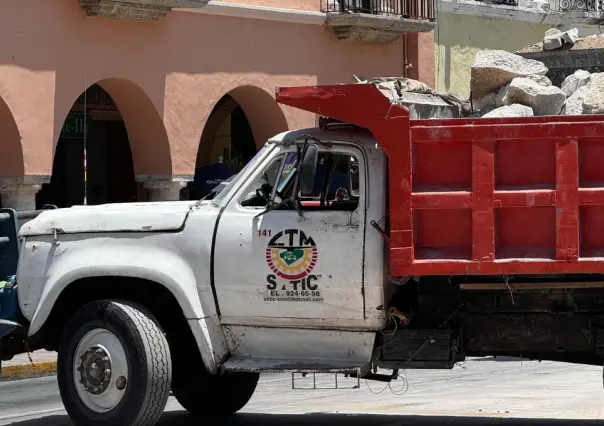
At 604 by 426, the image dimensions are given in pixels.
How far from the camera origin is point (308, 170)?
9234mm

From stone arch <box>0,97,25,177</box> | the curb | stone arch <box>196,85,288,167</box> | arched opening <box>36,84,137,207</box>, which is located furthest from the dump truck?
stone arch <box>196,85,288,167</box>

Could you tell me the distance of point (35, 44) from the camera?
64.5 ft

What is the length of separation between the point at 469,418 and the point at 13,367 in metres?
6.47

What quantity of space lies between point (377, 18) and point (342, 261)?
49.4 ft

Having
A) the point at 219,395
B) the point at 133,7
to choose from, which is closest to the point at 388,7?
the point at 133,7

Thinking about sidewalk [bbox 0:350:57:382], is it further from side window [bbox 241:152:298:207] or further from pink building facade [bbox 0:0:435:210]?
side window [bbox 241:152:298:207]

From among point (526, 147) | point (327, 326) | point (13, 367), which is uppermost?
point (526, 147)

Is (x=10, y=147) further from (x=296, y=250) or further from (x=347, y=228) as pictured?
(x=347, y=228)

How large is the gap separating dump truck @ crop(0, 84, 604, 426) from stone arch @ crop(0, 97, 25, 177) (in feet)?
31.8

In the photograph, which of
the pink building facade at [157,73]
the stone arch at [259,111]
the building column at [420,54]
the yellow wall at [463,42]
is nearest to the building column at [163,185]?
the pink building facade at [157,73]

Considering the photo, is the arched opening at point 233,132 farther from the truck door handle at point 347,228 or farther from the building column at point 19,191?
the truck door handle at point 347,228

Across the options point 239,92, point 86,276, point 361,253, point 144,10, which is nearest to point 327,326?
point 361,253

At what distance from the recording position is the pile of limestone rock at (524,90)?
1233 cm

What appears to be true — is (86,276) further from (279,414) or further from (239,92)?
(239,92)
